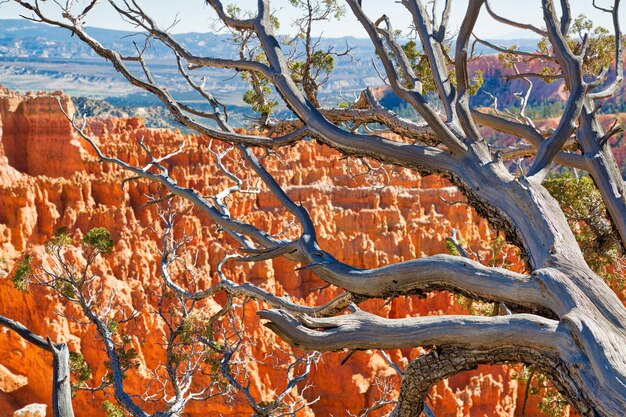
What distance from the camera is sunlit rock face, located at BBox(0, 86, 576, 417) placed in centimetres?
1482

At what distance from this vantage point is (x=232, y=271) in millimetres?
19219

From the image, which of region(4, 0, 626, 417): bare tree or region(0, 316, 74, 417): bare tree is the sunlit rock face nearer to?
region(4, 0, 626, 417): bare tree

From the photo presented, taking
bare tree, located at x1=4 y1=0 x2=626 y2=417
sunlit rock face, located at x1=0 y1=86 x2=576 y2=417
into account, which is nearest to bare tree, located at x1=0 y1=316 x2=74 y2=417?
bare tree, located at x1=4 y1=0 x2=626 y2=417

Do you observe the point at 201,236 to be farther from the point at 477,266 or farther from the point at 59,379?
the point at 477,266

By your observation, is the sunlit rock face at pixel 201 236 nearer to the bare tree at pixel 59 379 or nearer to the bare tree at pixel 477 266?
the bare tree at pixel 477 266

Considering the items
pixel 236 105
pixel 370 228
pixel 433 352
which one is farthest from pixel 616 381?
pixel 236 105

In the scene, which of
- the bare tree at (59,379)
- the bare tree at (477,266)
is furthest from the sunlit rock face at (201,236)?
the bare tree at (59,379)

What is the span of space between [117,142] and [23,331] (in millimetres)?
34334

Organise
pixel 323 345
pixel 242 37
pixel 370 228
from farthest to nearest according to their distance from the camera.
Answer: pixel 370 228 → pixel 242 37 → pixel 323 345

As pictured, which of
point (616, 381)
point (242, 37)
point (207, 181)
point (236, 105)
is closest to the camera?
point (616, 381)

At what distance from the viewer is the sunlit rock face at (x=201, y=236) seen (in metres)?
14.8

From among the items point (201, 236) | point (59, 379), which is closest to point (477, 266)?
point (59, 379)

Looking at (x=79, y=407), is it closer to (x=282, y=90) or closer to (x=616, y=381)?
(x=282, y=90)

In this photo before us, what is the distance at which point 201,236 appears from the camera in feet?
73.6
